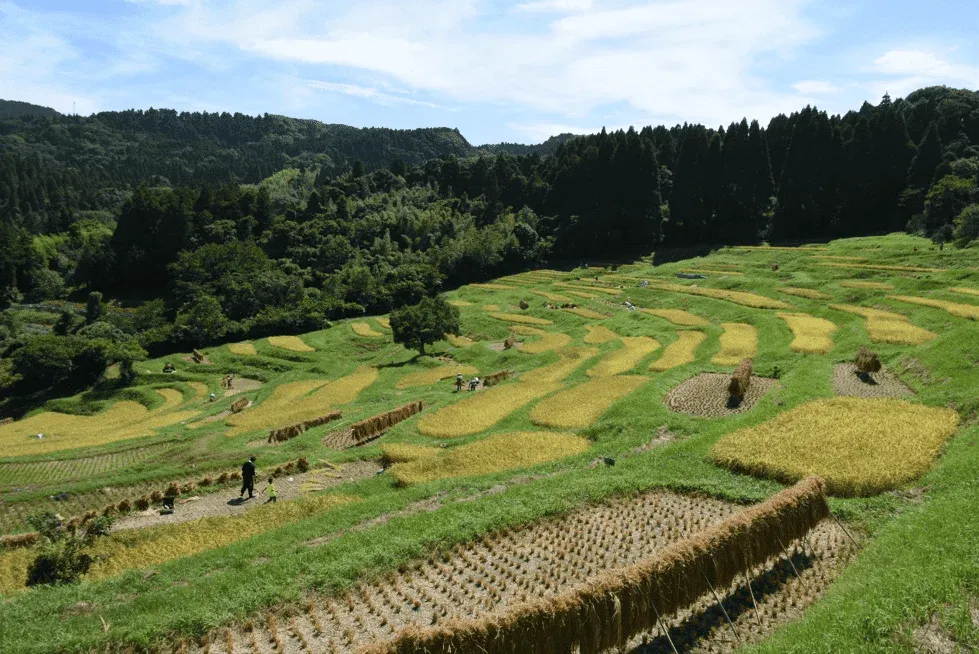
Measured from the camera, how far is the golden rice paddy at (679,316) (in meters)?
62.0

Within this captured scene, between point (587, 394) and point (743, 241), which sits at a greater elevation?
point (743, 241)

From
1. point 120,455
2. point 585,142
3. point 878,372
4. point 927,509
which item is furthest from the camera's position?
point 585,142

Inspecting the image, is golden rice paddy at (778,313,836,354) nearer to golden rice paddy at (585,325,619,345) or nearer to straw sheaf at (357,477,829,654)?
golden rice paddy at (585,325,619,345)

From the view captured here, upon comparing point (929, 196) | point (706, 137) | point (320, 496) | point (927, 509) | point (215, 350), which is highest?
point (706, 137)

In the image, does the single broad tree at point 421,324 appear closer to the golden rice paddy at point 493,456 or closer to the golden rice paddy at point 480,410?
the golden rice paddy at point 480,410

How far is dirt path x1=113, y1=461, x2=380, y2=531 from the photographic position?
82.7 ft

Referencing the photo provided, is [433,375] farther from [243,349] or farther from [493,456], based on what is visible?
[243,349]

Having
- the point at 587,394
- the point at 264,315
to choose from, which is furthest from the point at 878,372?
the point at 264,315

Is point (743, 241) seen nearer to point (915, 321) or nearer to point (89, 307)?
point (915, 321)

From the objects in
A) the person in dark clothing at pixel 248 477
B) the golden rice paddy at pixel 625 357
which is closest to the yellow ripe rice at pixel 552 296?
the golden rice paddy at pixel 625 357

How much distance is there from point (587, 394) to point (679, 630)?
24.9m

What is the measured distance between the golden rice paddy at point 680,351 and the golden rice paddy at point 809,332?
751cm

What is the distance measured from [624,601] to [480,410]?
25074mm

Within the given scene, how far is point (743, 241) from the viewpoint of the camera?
103m
